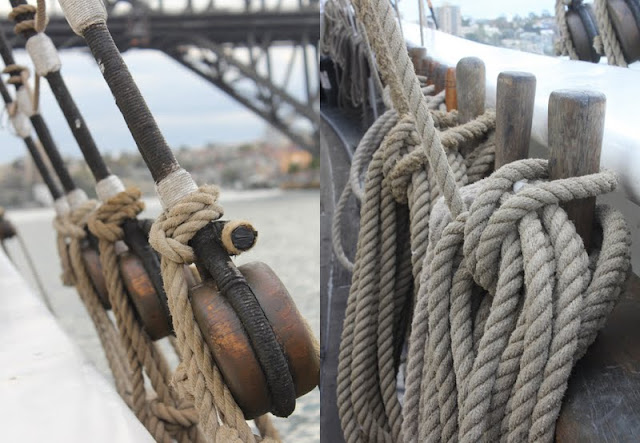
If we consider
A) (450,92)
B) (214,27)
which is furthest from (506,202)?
(214,27)

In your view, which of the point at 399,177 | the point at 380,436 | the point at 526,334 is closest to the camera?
the point at 526,334

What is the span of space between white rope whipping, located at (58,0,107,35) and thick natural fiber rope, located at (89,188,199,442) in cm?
41

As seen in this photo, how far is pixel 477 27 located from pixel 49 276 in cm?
235

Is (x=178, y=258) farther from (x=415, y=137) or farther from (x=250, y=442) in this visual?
(x=415, y=137)

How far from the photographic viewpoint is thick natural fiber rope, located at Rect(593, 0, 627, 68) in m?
1.84

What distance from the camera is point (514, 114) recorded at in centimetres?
102

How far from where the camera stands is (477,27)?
208cm

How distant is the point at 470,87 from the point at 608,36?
791mm

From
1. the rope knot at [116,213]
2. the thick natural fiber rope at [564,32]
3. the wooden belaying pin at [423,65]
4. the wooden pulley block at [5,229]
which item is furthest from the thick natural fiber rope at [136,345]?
the thick natural fiber rope at [564,32]

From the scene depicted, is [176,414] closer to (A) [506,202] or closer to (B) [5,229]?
(A) [506,202]

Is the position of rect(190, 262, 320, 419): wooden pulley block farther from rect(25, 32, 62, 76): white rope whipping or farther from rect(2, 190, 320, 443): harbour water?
rect(25, 32, 62, 76): white rope whipping

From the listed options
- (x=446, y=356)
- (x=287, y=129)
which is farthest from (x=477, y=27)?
(x=287, y=129)

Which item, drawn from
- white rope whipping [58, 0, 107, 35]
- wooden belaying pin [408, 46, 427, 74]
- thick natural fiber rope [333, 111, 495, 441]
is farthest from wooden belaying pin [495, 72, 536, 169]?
wooden belaying pin [408, 46, 427, 74]

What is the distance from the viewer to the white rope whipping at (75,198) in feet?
4.91
